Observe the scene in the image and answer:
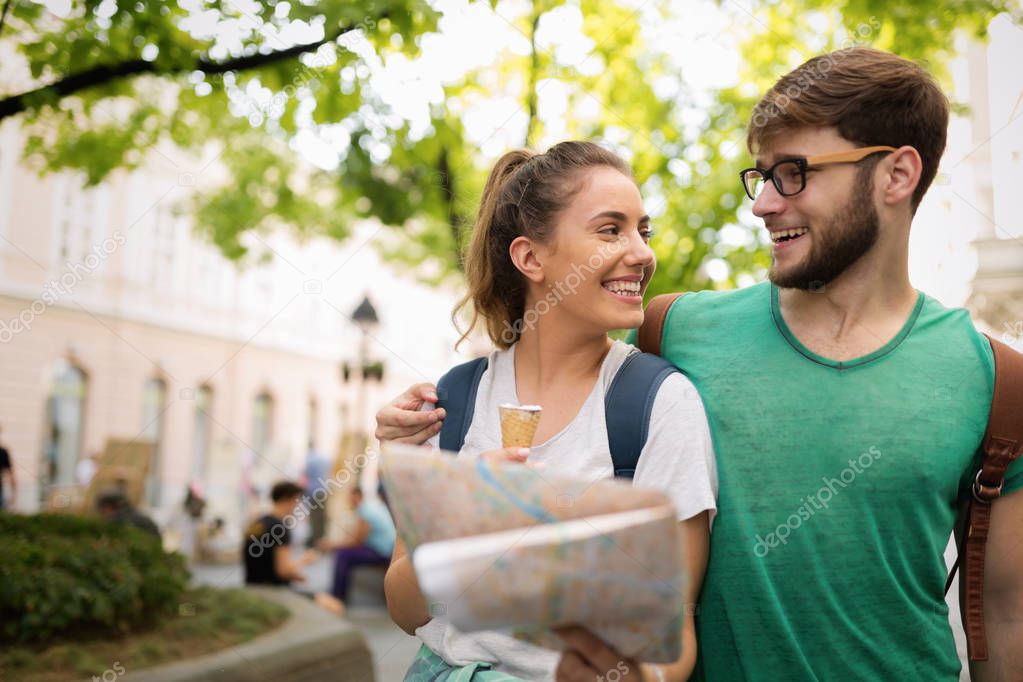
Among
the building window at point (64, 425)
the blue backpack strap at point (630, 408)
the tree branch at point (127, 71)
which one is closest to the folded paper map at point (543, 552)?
the blue backpack strap at point (630, 408)

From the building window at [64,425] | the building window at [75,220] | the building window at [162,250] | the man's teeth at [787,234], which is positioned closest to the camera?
the man's teeth at [787,234]

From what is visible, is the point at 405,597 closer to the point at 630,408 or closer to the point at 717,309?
the point at 630,408

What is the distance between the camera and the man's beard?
2311mm

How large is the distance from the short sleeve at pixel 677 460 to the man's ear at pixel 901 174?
0.78 meters

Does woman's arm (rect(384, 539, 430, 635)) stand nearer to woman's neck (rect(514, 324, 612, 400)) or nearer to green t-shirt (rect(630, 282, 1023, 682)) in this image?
woman's neck (rect(514, 324, 612, 400))

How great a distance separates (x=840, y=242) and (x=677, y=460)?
70cm

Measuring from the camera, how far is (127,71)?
5.19 metres

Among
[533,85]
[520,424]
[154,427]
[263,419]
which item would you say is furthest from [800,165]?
[263,419]

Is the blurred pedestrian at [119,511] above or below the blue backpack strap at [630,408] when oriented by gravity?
below

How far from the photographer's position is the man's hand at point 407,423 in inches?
91.8

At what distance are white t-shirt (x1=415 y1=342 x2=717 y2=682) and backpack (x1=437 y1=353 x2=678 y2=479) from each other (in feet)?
0.06

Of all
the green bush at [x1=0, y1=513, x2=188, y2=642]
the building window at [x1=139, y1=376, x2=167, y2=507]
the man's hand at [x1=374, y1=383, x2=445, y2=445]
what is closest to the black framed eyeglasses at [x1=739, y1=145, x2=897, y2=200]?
the man's hand at [x1=374, y1=383, x2=445, y2=445]

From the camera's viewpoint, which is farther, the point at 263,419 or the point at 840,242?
the point at 263,419

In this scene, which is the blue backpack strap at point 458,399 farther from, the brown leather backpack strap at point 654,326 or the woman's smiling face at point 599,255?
the brown leather backpack strap at point 654,326
